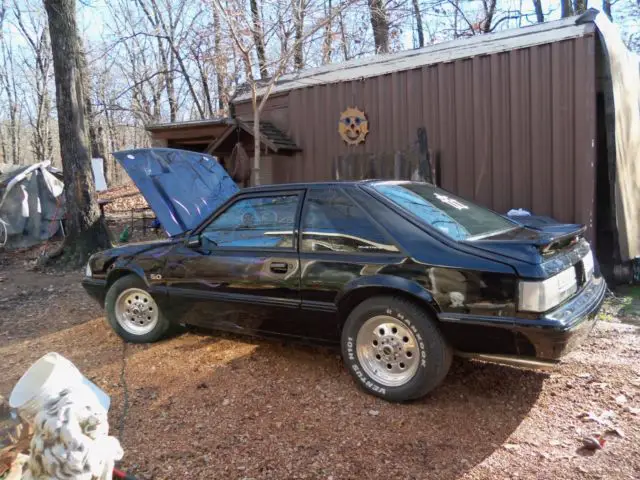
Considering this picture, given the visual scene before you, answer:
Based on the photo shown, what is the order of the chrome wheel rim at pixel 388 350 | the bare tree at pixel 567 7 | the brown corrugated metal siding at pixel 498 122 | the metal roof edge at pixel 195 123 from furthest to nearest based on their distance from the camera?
the bare tree at pixel 567 7 → the metal roof edge at pixel 195 123 → the brown corrugated metal siding at pixel 498 122 → the chrome wheel rim at pixel 388 350

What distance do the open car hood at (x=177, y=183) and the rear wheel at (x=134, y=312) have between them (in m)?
0.72

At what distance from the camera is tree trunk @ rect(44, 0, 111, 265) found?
30.7 feet

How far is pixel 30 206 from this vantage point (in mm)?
12570

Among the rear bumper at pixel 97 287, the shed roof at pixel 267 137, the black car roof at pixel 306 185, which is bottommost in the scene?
the rear bumper at pixel 97 287

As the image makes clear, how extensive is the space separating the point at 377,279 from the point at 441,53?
588 centimetres

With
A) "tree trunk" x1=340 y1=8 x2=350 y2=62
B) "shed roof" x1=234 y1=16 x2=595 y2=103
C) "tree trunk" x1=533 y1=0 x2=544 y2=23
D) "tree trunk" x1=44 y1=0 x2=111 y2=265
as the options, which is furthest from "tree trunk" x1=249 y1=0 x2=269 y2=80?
"tree trunk" x1=533 y1=0 x2=544 y2=23

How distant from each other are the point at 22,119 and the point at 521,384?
127 ft

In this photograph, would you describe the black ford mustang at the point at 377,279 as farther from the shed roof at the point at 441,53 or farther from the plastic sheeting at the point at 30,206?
the plastic sheeting at the point at 30,206

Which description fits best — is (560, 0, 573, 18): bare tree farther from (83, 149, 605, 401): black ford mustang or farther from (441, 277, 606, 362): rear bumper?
(441, 277, 606, 362): rear bumper

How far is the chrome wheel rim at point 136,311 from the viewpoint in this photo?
490 cm

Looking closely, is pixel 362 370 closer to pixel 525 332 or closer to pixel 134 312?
pixel 525 332

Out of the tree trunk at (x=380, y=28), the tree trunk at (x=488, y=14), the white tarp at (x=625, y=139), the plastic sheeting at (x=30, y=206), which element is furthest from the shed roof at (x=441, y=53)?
the tree trunk at (x=488, y=14)

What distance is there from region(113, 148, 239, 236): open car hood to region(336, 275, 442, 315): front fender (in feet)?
7.53

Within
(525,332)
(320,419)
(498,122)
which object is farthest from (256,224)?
(498,122)
